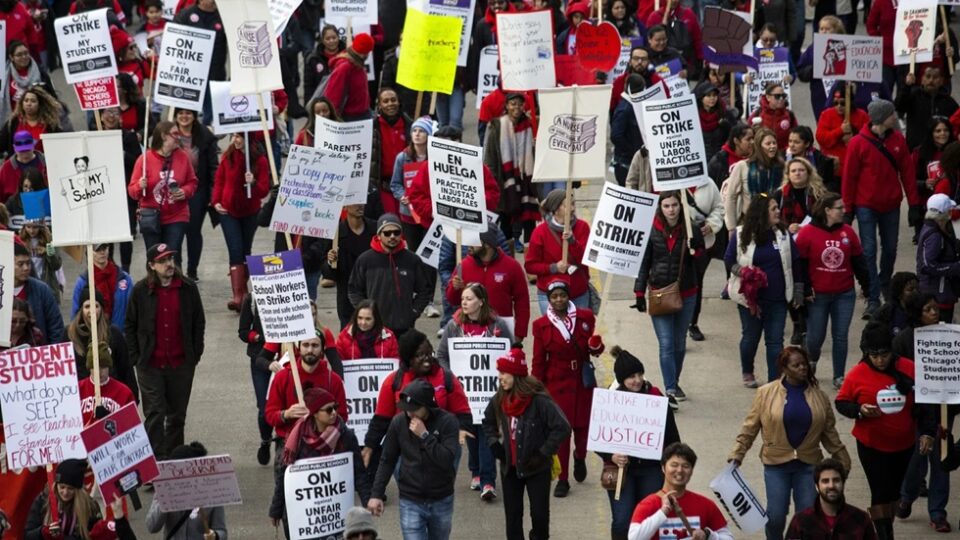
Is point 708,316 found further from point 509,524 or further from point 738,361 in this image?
point 509,524

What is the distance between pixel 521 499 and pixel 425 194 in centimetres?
479

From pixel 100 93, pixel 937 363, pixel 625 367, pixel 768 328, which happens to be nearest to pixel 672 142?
pixel 768 328

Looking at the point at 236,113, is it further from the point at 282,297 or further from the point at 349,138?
the point at 282,297

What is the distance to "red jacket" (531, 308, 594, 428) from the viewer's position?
1567 cm

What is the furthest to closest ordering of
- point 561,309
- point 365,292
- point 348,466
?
point 365,292
point 561,309
point 348,466

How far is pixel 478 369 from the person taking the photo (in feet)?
51.1

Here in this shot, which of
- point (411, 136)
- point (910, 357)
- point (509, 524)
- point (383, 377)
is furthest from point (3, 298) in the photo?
point (910, 357)

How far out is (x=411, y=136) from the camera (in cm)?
1917

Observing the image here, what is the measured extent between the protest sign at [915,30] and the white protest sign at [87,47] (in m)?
8.44


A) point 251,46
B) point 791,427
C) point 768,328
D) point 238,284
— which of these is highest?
point 251,46

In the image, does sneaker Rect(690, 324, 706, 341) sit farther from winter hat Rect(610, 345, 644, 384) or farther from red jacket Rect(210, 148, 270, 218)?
winter hat Rect(610, 345, 644, 384)

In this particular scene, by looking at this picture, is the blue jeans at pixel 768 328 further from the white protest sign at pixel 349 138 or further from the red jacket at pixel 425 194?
the white protest sign at pixel 349 138

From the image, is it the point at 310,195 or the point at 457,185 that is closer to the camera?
the point at 310,195

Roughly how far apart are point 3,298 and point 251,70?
473 cm
